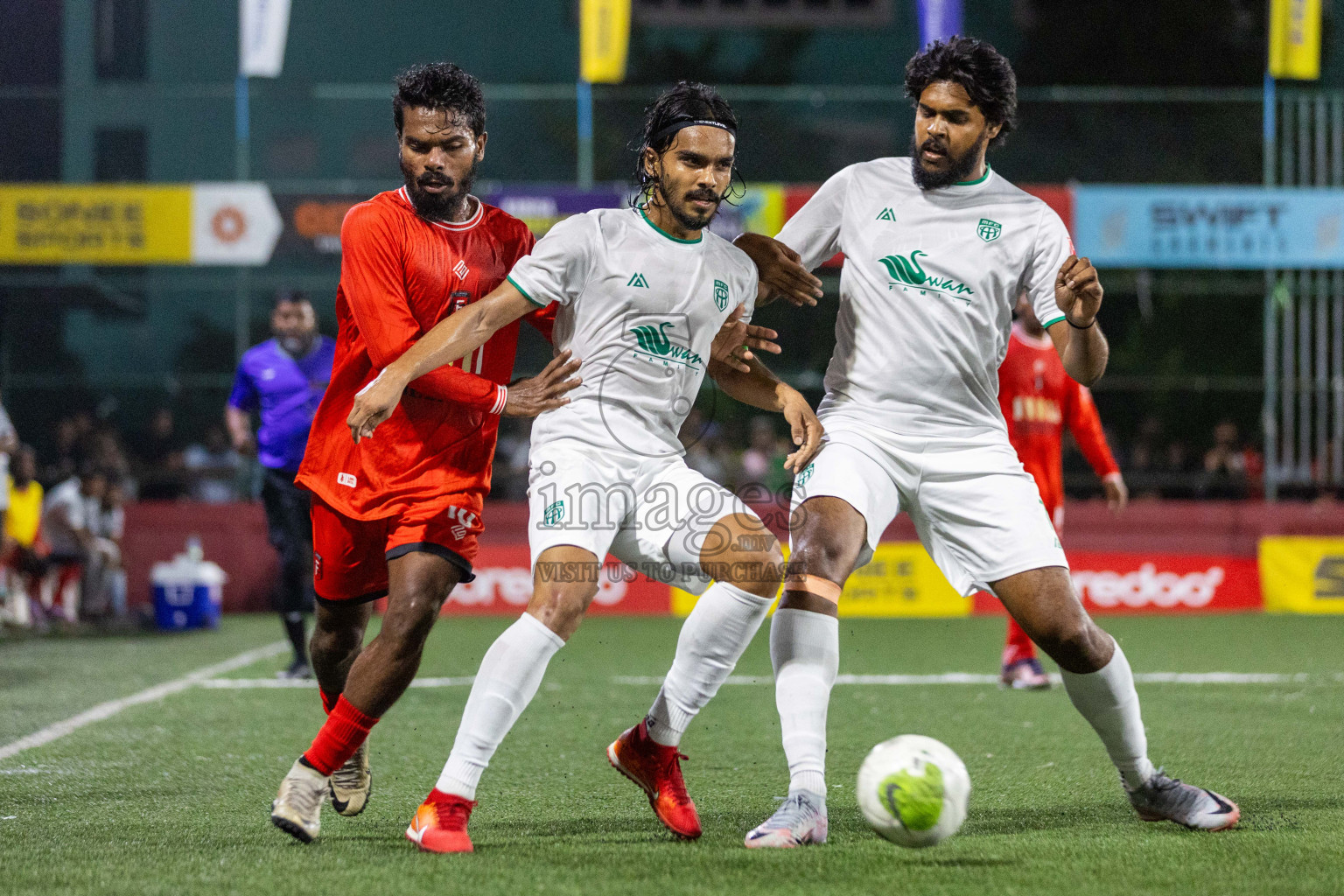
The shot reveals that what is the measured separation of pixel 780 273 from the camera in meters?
4.46

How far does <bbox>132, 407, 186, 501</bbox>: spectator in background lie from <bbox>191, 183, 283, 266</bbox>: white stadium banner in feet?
7.27

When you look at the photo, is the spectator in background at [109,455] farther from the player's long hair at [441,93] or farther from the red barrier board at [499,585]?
the player's long hair at [441,93]

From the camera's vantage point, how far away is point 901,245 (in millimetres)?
Answer: 4398

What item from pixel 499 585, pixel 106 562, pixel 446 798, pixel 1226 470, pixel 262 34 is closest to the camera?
pixel 446 798

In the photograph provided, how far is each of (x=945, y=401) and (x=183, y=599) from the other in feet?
30.9

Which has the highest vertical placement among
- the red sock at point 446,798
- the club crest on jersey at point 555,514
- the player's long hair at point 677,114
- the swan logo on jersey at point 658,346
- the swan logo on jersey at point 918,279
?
the player's long hair at point 677,114

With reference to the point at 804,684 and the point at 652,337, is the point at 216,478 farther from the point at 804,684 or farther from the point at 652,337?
the point at 804,684

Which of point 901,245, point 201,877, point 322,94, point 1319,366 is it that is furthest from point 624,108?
point 201,877

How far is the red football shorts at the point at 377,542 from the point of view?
4066 millimetres

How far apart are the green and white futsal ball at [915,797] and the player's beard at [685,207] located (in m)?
1.63

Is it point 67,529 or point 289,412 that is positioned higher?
point 289,412

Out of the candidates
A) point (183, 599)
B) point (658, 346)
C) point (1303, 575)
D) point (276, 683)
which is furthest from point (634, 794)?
point (1303, 575)

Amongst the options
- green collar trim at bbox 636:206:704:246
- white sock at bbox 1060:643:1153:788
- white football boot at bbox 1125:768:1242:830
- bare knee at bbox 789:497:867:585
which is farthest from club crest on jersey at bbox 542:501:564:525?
white football boot at bbox 1125:768:1242:830

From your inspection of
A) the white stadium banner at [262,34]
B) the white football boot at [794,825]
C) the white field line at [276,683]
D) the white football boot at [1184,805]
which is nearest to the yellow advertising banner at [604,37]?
the white stadium banner at [262,34]
